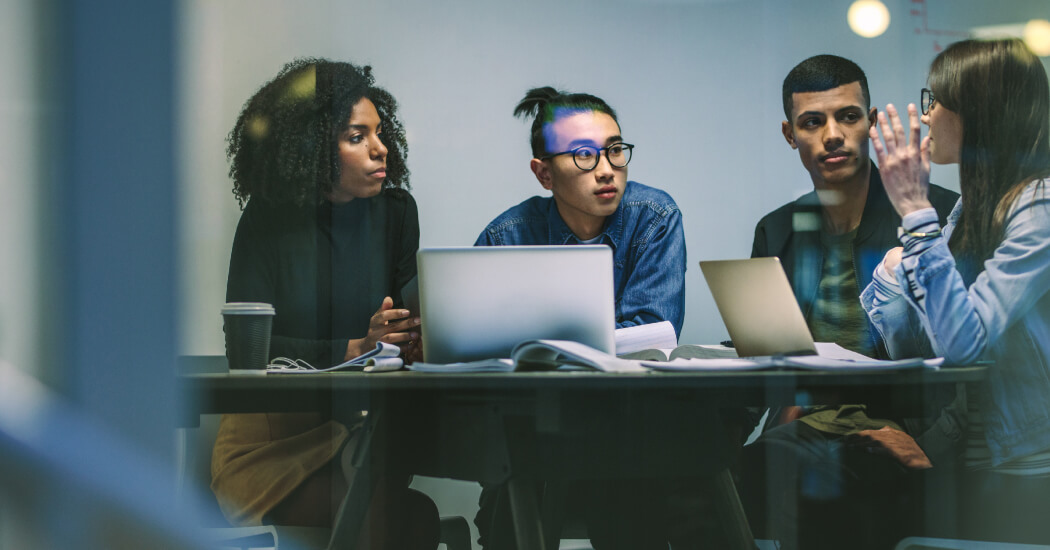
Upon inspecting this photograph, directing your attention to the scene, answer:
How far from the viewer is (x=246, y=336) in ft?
3.76

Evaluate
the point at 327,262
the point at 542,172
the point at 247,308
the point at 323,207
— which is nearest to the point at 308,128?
the point at 323,207

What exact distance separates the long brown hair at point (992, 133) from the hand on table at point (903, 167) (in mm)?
131

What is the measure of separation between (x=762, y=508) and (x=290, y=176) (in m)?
1.84

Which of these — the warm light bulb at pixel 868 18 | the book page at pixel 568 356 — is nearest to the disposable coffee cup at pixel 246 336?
the book page at pixel 568 356

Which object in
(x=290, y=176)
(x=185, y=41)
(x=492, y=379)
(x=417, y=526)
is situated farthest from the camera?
(x=290, y=176)

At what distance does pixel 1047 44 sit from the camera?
6.28 feet

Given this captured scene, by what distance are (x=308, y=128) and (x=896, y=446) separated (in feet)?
6.62

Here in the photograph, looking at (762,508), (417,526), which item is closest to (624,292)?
(762,508)

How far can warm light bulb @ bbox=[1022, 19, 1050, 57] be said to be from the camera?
75.1 inches

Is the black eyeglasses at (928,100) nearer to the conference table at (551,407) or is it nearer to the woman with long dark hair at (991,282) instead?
the woman with long dark hair at (991,282)

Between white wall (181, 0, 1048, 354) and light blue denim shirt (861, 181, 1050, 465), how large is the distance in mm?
1195

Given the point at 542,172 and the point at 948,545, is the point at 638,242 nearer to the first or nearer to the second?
the point at 542,172

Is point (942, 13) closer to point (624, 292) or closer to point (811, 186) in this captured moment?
point (811, 186)

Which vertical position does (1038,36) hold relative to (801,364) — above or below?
above
